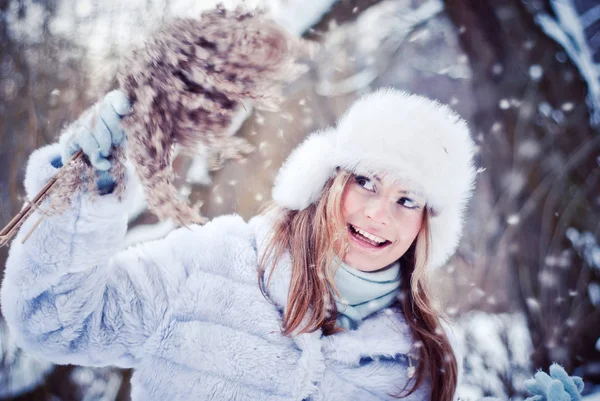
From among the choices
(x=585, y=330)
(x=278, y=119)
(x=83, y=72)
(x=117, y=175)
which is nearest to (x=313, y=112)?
(x=278, y=119)

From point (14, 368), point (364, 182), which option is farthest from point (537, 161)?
point (14, 368)

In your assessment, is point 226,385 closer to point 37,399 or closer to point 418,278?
point 418,278

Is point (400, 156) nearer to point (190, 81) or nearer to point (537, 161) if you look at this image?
point (190, 81)

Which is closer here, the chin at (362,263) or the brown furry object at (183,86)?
the brown furry object at (183,86)

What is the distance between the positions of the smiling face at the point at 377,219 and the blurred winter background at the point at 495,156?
1.28 m

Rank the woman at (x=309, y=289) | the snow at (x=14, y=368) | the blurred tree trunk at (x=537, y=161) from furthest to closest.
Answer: the blurred tree trunk at (x=537, y=161)
the snow at (x=14, y=368)
the woman at (x=309, y=289)

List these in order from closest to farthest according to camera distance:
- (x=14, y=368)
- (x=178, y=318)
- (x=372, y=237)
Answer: (x=178, y=318) → (x=372, y=237) → (x=14, y=368)

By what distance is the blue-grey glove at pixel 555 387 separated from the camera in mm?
1431

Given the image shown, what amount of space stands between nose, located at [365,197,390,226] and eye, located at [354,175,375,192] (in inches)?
1.9

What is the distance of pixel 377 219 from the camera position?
52.5 inches

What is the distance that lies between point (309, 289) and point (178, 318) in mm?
475

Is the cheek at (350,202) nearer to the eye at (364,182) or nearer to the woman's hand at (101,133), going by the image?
the eye at (364,182)

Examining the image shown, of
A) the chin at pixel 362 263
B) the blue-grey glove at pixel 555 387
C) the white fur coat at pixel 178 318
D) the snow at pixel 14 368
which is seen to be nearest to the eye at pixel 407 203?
the chin at pixel 362 263

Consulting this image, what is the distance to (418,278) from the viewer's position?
4.97ft
